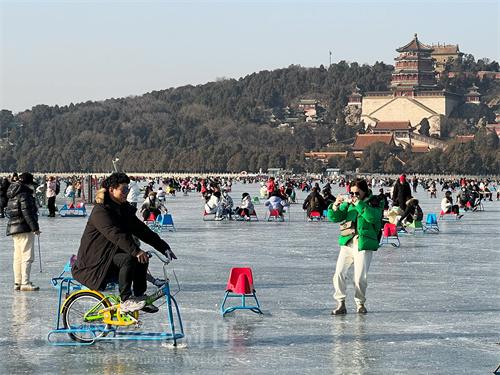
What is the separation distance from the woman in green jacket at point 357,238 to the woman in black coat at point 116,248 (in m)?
2.22

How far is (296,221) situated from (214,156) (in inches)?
4454

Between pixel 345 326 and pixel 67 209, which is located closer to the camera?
pixel 345 326

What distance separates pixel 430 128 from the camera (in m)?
151

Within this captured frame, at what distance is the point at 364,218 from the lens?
31.5ft

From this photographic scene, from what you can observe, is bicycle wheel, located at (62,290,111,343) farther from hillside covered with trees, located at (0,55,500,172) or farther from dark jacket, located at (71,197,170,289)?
hillside covered with trees, located at (0,55,500,172)

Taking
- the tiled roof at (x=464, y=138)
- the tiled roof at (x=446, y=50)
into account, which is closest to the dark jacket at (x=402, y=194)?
the tiled roof at (x=464, y=138)

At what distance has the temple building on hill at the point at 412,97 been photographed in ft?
503

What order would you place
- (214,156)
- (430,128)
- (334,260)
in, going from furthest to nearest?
1. (430,128)
2. (214,156)
3. (334,260)

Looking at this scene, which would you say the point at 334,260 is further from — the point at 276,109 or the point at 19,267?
the point at 276,109

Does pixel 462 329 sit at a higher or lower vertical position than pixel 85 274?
lower

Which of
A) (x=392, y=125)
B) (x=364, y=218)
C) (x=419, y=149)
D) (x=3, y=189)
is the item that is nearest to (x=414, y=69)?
(x=392, y=125)

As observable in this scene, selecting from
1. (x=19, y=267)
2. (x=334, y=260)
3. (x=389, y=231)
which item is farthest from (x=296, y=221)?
(x=19, y=267)

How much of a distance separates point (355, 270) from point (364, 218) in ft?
1.38

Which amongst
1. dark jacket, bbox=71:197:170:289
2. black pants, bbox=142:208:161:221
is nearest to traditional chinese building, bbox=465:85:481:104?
black pants, bbox=142:208:161:221
